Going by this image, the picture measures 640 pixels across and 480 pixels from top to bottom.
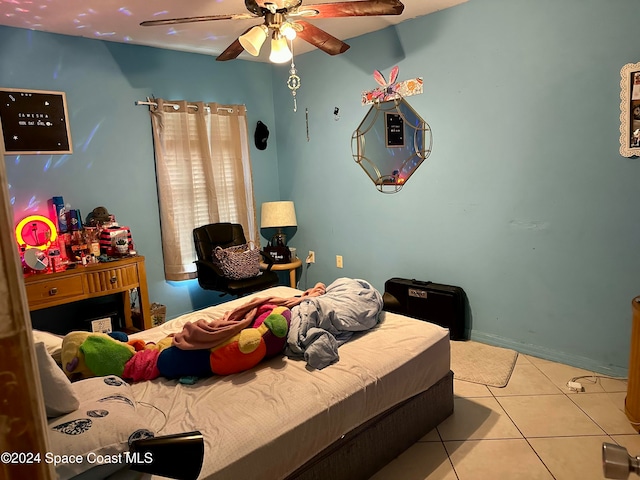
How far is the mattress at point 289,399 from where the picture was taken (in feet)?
5.06

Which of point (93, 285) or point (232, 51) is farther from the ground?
point (232, 51)

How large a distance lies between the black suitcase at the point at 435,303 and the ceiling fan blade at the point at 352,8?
1952 millimetres

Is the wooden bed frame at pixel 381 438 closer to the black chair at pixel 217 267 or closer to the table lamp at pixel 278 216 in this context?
the black chair at pixel 217 267

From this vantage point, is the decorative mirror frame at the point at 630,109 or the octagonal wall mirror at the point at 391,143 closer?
the decorative mirror frame at the point at 630,109

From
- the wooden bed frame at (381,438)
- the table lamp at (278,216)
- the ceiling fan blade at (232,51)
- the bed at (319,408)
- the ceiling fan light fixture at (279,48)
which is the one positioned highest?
the ceiling fan blade at (232,51)

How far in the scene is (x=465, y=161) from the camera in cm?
341

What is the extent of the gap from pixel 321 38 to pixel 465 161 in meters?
1.47

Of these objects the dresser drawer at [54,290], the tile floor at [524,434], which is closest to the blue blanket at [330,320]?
the tile floor at [524,434]

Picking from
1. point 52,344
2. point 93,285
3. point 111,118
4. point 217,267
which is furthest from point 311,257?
point 52,344

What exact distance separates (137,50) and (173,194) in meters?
1.29

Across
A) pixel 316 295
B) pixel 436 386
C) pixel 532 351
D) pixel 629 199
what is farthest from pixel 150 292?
pixel 629 199

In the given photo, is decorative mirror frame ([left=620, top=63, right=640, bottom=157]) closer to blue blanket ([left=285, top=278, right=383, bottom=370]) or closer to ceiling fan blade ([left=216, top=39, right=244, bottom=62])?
blue blanket ([left=285, top=278, right=383, bottom=370])

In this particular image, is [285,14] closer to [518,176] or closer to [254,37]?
[254,37]

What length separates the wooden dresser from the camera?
3088mm
